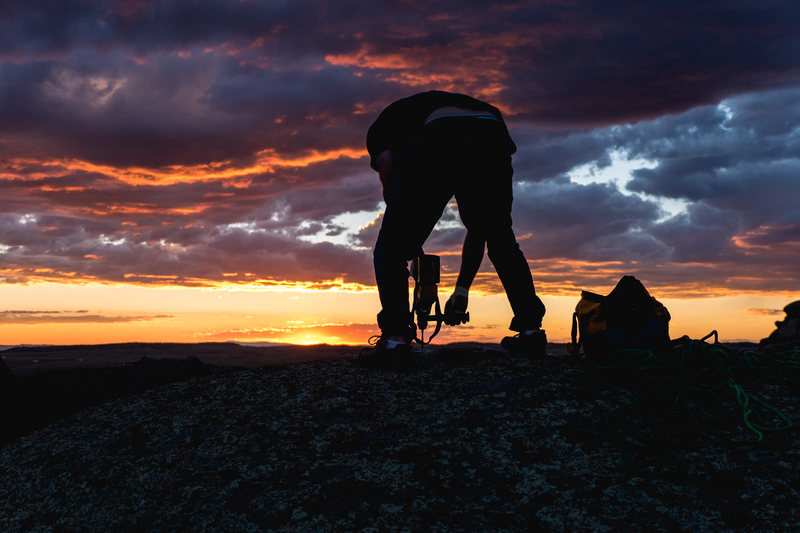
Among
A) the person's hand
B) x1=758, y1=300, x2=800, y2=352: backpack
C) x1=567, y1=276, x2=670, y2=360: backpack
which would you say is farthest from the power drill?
x1=758, y1=300, x2=800, y2=352: backpack

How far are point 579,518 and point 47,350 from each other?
24.0m

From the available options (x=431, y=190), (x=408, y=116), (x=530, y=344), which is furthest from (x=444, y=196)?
(x=530, y=344)

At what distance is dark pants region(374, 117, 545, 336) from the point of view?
175 inches

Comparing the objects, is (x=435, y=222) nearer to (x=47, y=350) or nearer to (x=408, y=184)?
(x=408, y=184)

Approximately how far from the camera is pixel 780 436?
343 centimetres

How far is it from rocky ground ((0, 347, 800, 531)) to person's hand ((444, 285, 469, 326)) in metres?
0.65

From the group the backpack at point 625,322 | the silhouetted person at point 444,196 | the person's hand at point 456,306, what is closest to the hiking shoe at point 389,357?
the silhouetted person at point 444,196

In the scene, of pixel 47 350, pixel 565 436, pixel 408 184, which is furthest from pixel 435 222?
pixel 47 350

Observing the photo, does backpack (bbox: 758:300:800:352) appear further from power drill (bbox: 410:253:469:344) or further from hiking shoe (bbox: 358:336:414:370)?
hiking shoe (bbox: 358:336:414:370)

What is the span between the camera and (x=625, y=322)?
15.0ft

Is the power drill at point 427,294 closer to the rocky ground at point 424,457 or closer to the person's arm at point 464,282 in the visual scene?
the person's arm at point 464,282

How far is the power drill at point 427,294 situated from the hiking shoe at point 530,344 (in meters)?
0.50

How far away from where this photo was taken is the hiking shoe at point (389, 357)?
4.48m

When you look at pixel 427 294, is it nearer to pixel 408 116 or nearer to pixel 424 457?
pixel 408 116
